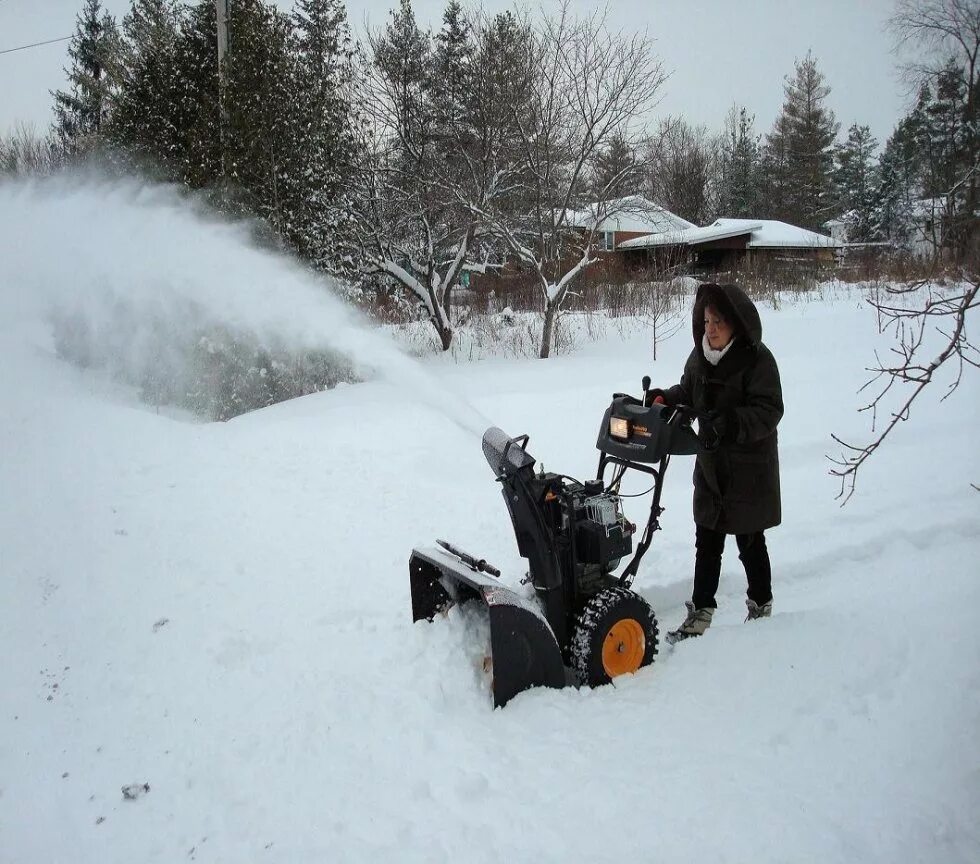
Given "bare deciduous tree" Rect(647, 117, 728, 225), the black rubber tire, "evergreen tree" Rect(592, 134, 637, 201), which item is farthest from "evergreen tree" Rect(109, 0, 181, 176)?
"bare deciduous tree" Rect(647, 117, 728, 225)

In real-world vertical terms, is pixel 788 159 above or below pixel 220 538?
above

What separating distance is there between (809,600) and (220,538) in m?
4.03

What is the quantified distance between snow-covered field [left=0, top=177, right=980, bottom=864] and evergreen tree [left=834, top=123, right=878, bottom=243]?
3644 cm

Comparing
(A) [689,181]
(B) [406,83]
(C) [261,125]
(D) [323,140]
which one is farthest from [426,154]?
(A) [689,181]

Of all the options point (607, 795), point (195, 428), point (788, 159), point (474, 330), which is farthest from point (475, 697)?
point (788, 159)

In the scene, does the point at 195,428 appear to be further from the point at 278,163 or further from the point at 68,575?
the point at 278,163

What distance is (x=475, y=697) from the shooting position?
2.96 metres

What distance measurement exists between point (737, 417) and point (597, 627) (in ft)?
3.91

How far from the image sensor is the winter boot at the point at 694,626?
3.62m

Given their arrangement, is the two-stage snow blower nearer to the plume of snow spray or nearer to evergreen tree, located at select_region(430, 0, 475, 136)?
the plume of snow spray

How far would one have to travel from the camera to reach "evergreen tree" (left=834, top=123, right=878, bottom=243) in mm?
37562

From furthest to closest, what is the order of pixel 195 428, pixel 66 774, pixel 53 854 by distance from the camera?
pixel 195 428, pixel 66 774, pixel 53 854

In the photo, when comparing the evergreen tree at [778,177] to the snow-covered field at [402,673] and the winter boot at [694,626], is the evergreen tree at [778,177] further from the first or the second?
the winter boot at [694,626]

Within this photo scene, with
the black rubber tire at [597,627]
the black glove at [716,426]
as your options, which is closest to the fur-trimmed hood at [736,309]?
the black glove at [716,426]
